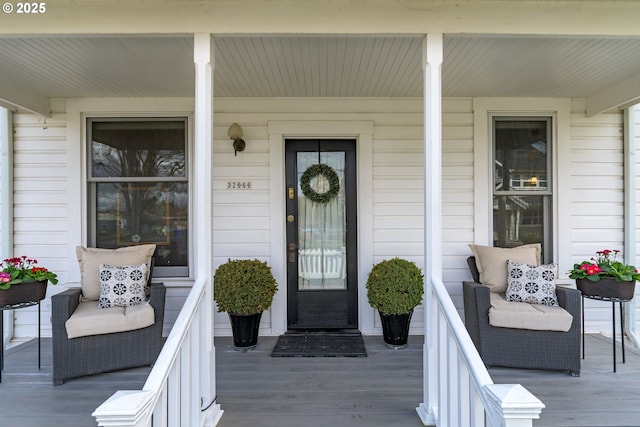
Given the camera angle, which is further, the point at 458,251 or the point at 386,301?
the point at 458,251

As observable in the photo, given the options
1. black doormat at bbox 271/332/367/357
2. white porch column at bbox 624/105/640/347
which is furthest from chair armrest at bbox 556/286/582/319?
black doormat at bbox 271/332/367/357

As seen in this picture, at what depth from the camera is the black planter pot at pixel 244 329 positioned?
3.53 meters

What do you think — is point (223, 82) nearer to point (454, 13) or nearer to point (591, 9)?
point (454, 13)

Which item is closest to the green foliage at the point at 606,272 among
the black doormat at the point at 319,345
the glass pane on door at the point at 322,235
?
the black doormat at the point at 319,345

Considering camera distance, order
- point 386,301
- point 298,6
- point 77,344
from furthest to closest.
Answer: point 386,301 < point 77,344 < point 298,6

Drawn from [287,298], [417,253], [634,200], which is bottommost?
[287,298]

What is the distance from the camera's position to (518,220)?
4133 millimetres

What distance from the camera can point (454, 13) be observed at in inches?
90.5

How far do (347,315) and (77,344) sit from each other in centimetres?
245

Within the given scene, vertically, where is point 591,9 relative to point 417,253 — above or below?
above

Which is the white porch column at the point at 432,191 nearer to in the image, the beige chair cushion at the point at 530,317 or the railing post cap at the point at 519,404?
the railing post cap at the point at 519,404

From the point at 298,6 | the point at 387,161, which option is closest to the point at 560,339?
the point at 387,161

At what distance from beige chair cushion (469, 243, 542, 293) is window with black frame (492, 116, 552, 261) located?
518 mm

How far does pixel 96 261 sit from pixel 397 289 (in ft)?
8.84
